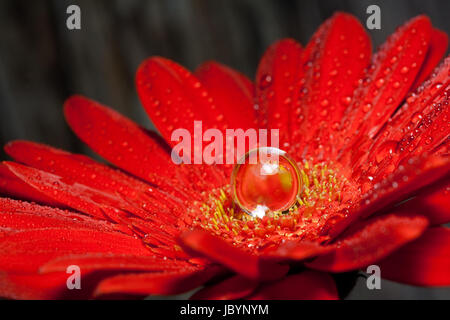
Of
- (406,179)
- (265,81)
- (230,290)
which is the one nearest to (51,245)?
(230,290)

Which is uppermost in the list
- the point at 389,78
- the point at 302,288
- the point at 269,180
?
the point at 389,78

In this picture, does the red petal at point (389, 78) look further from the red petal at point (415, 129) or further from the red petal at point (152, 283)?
the red petal at point (152, 283)

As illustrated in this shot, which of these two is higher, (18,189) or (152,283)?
(18,189)

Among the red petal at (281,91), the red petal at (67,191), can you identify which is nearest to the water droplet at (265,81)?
the red petal at (281,91)

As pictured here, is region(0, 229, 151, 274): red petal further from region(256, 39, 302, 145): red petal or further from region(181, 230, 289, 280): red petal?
region(256, 39, 302, 145): red petal

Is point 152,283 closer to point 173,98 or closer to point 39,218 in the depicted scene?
point 39,218

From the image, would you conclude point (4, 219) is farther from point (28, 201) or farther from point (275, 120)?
point (275, 120)

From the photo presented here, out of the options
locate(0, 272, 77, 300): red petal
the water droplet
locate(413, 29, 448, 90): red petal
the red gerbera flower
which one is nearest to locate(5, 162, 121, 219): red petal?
the red gerbera flower
